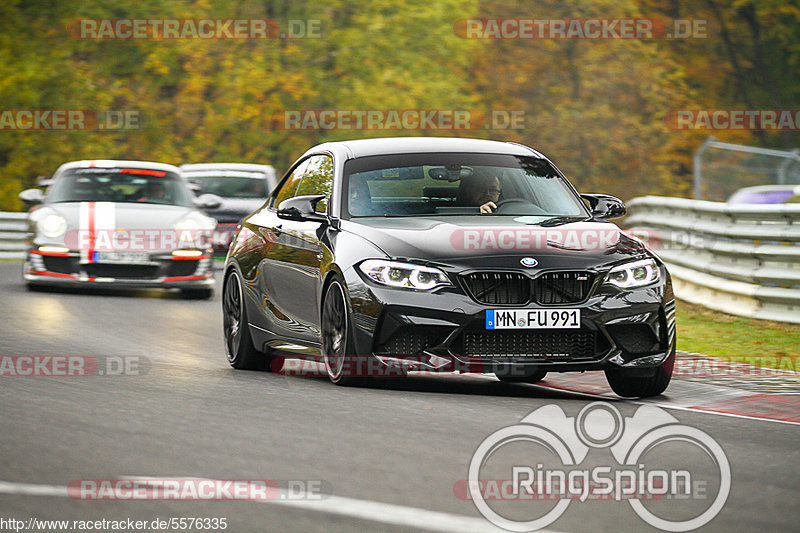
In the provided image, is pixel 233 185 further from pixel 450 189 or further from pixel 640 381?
pixel 640 381

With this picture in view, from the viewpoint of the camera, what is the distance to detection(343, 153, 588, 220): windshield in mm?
10578

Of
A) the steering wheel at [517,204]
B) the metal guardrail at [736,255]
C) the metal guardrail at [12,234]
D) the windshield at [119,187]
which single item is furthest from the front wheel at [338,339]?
the metal guardrail at [12,234]

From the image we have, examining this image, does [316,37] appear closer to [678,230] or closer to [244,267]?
[678,230]

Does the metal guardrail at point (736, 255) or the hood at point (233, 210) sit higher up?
the metal guardrail at point (736, 255)

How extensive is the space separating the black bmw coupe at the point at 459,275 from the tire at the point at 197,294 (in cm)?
821

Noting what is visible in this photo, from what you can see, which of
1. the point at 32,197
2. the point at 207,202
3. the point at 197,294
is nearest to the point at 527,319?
the point at 197,294

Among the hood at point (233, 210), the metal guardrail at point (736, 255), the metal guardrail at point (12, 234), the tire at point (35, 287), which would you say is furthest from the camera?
the metal guardrail at point (12, 234)

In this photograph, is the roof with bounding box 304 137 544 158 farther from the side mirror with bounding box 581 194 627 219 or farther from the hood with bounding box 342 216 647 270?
the hood with bounding box 342 216 647 270

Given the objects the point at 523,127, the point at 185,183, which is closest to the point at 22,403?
the point at 185,183
